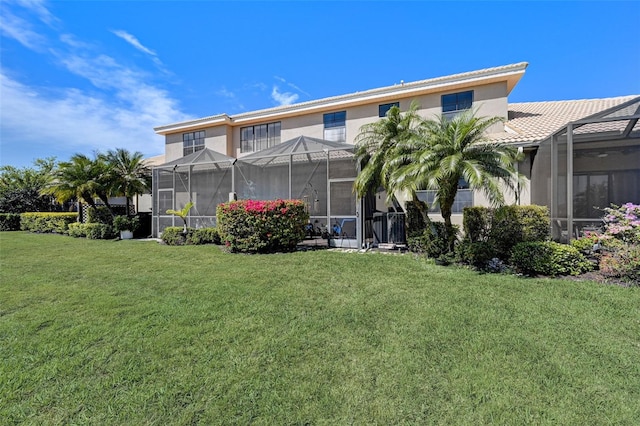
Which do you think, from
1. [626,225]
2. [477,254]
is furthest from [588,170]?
[477,254]

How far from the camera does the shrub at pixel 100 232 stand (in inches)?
556

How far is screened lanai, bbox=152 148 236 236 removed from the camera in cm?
1309

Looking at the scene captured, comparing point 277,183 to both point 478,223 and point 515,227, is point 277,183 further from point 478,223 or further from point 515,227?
point 515,227

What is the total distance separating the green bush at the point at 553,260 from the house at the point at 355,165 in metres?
1.09

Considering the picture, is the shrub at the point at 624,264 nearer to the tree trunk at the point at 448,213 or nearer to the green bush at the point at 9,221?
the tree trunk at the point at 448,213

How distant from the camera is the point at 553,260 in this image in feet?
20.0

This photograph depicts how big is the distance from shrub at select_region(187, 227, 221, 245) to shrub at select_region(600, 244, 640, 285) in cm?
1129

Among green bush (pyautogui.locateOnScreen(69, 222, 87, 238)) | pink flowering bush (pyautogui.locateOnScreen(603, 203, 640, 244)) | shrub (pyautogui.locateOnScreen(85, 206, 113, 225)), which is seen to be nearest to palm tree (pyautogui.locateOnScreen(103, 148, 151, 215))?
shrub (pyautogui.locateOnScreen(85, 206, 113, 225))

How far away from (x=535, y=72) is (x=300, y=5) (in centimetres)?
1081

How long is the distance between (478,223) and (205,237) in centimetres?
963

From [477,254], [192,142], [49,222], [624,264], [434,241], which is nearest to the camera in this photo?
[624,264]

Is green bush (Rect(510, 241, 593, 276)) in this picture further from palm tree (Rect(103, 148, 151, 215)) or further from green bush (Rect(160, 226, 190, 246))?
palm tree (Rect(103, 148, 151, 215))

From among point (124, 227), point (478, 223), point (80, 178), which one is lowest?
point (124, 227)

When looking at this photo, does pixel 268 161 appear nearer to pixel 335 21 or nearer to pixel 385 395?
pixel 335 21
